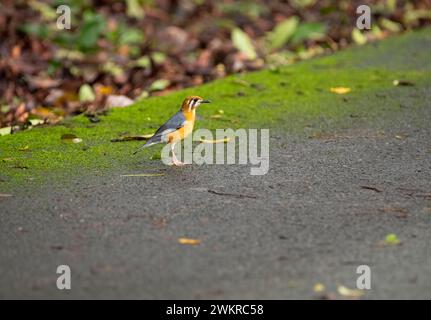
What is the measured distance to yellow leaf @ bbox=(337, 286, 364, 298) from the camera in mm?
3895

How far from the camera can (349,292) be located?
3.92 metres

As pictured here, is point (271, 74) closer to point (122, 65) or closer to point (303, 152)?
point (122, 65)

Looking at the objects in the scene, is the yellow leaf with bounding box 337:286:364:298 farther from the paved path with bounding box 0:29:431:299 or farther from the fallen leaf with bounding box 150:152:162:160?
the fallen leaf with bounding box 150:152:162:160

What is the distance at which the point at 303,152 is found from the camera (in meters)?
6.55

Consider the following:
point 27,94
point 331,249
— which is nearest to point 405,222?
point 331,249

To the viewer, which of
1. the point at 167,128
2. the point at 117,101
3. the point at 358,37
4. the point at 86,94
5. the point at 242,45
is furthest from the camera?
the point at 358,37

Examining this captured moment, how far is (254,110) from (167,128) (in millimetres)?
1783

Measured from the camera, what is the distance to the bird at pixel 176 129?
622 centimetres

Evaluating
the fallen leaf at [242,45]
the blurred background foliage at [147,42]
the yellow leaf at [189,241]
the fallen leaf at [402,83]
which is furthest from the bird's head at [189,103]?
the fallen leaf at [242,45]

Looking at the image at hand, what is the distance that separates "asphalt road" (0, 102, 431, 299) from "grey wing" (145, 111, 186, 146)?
19 cm

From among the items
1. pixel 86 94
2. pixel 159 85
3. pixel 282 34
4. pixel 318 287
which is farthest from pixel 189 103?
pixel 282 34

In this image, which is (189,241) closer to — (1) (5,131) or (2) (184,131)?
(2) (184,131)

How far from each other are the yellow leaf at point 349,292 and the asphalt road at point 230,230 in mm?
39
